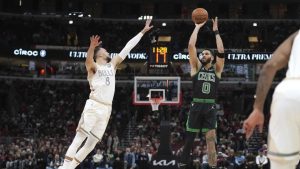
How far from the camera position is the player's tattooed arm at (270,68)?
4.26 metres

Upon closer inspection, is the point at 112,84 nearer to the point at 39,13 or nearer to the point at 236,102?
the point at 236,102

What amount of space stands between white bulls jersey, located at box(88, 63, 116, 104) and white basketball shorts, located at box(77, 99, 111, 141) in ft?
0.34

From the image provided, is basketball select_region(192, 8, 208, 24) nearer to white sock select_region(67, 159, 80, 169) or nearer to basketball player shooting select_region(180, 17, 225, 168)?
basketball player shooting select_region(180, 17, 225, 168)

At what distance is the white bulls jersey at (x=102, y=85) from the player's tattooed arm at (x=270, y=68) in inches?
191

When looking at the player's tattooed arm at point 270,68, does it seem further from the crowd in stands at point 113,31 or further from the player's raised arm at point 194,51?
the crowd in stands at point 113,31

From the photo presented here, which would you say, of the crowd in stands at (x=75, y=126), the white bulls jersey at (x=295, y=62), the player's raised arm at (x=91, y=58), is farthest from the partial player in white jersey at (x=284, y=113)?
the crowd in stands at (x=75, y=126)

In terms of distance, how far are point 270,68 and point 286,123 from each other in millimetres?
433

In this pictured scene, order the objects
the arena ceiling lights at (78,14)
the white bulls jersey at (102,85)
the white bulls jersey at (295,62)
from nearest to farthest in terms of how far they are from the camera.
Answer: the white bulls jersey at (295,62) < the white bulls jersey at (102,85) < the arena ceiling lights at (78,14)

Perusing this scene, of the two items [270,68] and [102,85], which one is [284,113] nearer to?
[270,68]

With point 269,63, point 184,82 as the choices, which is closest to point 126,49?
point 269,63

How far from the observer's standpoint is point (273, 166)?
422 cm

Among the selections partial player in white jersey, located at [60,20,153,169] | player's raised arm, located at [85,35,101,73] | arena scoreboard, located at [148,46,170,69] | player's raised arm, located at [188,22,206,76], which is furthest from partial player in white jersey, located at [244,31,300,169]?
arena scoreboard, located at [148,46,170,69]

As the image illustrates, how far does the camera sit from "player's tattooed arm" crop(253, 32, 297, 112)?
4258 millimetres

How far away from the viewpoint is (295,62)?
4246 millimetres
